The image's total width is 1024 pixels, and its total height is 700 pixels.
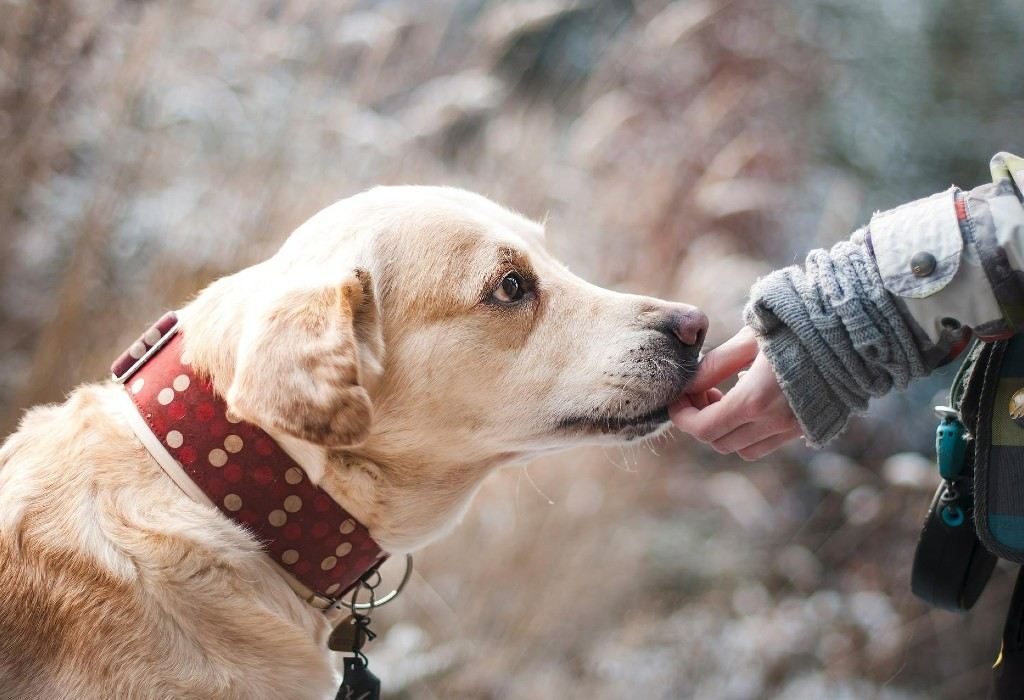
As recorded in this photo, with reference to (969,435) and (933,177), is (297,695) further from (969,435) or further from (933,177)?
(933,177)

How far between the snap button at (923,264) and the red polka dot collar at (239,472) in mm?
1064

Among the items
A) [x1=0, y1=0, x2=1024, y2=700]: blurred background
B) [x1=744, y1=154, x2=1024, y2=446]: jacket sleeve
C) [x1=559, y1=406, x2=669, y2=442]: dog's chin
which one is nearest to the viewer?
[x1=744, y1=154, x2=1024, y2=446]: jacket sleeve

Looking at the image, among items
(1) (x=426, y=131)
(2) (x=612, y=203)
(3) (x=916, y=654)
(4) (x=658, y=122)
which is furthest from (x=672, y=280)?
(3) (x=916, y=654)

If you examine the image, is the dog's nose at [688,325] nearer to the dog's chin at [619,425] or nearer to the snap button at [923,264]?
the dog's chin at [619,425]

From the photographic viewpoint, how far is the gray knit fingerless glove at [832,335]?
1.42 m

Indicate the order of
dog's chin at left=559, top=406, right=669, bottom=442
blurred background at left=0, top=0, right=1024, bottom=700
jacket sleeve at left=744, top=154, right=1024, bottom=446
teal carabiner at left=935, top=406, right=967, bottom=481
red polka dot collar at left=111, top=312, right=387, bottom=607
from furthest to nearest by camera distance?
blurred background at left=0, top=0, right=1024, bottom=700 → dog's chin at left=559, top=406, right=669, bottom=442 → teal carabiner at left=935, top=406, right=967, bottom=481 → red polka dot collar at left=111, top=312, right=387, bottom=607 → jacket sleeve at left=744, top=154, right=1024, bottom=446

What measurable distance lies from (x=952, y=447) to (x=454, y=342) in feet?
3.14

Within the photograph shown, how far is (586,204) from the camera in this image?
312 cm

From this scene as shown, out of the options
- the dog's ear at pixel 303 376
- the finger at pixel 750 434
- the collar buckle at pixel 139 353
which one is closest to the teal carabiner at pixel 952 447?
the finger at pixel 750 434

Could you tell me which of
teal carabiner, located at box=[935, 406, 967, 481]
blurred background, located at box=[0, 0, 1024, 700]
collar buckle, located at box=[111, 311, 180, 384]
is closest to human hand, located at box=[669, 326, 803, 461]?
teal carabiner, located at box=[935, 406, 967, 481]

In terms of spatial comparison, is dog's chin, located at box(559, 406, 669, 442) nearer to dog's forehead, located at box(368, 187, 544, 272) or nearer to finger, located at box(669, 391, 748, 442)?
finger, located at box(669, 391, 748, 442)

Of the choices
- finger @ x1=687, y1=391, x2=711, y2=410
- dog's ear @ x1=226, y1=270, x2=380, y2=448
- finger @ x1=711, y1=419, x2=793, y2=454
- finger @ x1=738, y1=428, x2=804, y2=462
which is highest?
dog's ear @ x1=226, y1=270, x2=380, y2=448

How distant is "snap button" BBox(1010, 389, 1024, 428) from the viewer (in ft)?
4.59

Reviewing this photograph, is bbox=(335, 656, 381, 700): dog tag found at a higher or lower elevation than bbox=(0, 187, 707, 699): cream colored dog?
lower
